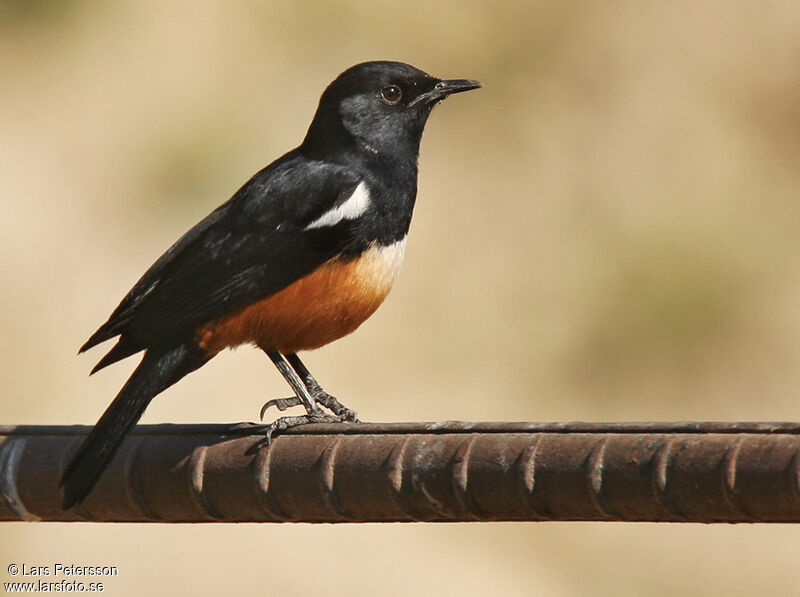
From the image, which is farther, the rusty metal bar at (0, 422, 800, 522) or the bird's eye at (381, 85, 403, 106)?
the bird's eye at (381, 85, 403, 106)

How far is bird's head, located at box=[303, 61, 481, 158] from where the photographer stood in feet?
18.2

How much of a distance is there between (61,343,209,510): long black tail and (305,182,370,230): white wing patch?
0.62m

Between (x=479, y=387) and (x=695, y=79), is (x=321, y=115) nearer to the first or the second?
(x=479, y=387)

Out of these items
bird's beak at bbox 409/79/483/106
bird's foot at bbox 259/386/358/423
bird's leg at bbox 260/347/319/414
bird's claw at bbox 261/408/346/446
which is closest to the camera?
bird's claw at bbox 261/408/346/446

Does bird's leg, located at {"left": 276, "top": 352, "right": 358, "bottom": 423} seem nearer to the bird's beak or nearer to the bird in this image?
the bird

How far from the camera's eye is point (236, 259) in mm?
4984

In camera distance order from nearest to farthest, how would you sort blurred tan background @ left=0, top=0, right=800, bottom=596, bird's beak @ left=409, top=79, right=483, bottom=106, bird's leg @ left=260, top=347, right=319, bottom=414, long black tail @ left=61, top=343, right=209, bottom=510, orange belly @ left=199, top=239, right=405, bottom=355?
long black tail @ left=61, top=343, right=209, bottom=510 < orange belly @ left=199, top=239, right=405, bottom=355 < bird's leg @ left=260, top=347, right=319, bottom=414 < bird's beak @ left=409, top=79, right=483, bottom=106 < blurred tan background @ left=0, top=0, right=800, bottom=596

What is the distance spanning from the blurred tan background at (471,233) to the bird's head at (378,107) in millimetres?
5057

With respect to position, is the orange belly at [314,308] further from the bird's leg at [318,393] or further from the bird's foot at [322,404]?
the bird's leg at [318,393]

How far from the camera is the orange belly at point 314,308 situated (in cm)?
501

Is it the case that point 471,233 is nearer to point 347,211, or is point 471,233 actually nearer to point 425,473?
point 347,211

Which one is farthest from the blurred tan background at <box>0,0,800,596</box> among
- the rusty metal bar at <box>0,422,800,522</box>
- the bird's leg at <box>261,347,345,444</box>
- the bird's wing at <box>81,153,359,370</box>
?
the rusty metal bar at <box>0,422,800,522</box>

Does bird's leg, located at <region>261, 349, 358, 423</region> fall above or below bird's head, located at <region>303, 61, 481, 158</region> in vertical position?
below

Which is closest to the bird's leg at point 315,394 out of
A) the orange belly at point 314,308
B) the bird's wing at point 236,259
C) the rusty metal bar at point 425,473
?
the orange belly at point 314,308
